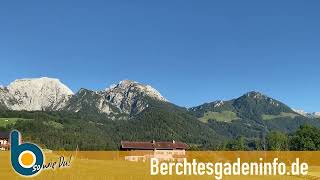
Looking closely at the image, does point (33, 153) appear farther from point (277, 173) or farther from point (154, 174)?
point (277, 173)

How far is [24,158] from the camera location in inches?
1670

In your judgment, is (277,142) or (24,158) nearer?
(24,158)

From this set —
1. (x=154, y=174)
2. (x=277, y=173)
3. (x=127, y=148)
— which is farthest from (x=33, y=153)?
(x=127, y=148)

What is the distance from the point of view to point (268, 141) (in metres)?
188

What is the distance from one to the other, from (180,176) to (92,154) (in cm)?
6217

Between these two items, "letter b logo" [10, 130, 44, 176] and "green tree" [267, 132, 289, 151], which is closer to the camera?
"letter b logo" [10, 130, 44, 176]

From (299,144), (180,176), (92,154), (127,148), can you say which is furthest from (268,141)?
(180,176)

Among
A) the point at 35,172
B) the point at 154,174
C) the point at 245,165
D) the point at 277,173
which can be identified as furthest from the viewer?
the point at 277,173

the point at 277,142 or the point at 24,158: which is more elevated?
the point at 24,158

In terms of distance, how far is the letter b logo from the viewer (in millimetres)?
41594

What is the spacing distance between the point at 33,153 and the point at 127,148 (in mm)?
147962

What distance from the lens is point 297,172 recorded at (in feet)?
221

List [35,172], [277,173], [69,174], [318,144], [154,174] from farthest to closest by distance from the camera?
[318,144]
[277,173]
[154,174]
[69,174]
[35,172]

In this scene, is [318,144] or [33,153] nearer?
[33,153]
